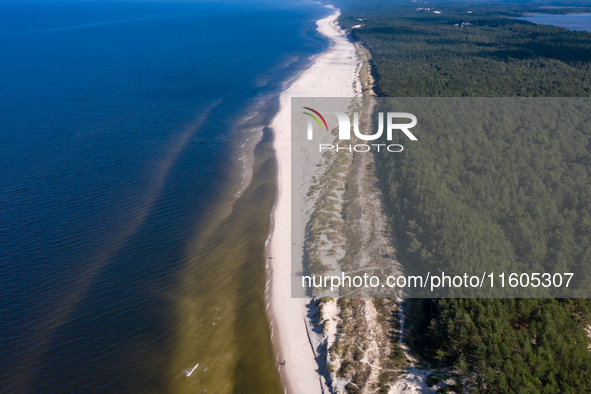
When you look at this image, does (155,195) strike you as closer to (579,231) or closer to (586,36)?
(579,231)

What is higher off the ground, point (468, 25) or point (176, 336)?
point (468, 25)

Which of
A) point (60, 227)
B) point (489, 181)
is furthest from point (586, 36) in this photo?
point (60, 227)

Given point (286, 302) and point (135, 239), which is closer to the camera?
point (286, 302)

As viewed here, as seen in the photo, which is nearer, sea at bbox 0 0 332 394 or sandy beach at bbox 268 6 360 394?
sandy beach at bbox 268 6 360 394

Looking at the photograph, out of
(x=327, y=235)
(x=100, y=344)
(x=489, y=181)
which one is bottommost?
(x=100, y=344)

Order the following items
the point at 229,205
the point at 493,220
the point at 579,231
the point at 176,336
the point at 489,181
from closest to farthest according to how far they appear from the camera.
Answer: the point at 176,336, the point at 579,231, the point at 493,220, the point at 489,181, the point at 229,205

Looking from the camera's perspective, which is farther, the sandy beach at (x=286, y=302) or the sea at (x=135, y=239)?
the sea at (x=135, y=239)


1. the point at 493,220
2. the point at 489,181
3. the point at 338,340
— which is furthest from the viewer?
the point at 489,181

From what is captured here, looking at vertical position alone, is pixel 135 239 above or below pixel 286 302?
above
